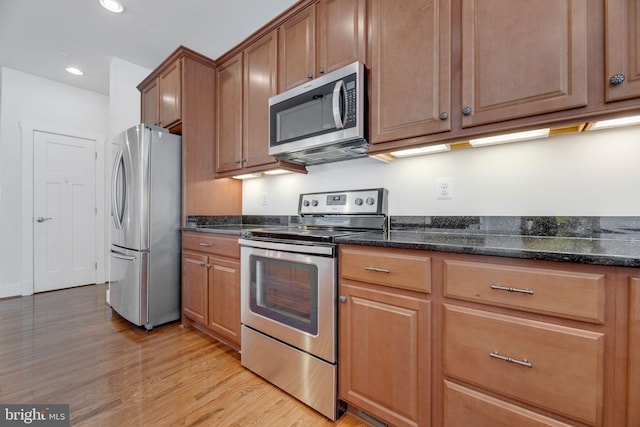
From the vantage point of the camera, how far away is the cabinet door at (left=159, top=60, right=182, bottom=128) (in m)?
2.51

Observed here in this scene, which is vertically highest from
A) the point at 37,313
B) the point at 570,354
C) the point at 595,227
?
the point at 595,227

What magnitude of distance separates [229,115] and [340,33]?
127cm

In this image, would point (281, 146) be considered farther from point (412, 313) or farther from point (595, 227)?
point (595, 227)

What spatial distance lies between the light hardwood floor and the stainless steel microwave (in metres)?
1.51

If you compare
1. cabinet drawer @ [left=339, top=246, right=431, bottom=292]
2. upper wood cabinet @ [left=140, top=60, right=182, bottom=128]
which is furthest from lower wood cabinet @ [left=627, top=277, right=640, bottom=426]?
upper wood cabinet @ [left=140, top=60, right=182, bottom=128]

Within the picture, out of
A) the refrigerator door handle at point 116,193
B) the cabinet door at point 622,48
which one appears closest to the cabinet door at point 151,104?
the refrigerator door handle at point 116,193

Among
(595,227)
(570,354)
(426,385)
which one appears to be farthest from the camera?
(595,227)

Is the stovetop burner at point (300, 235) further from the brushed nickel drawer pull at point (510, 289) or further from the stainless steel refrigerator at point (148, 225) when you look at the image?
the stainless steel refrigerator at point (148, 225)

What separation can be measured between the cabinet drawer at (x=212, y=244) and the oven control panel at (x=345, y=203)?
0.58 meters

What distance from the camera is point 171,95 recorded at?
8.58 ft

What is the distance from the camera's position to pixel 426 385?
1.11m

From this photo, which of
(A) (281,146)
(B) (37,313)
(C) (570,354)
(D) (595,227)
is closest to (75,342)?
(B) (37,313)

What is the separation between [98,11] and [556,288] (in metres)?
3.76

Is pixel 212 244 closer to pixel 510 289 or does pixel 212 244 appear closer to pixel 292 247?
pixel 292 247
